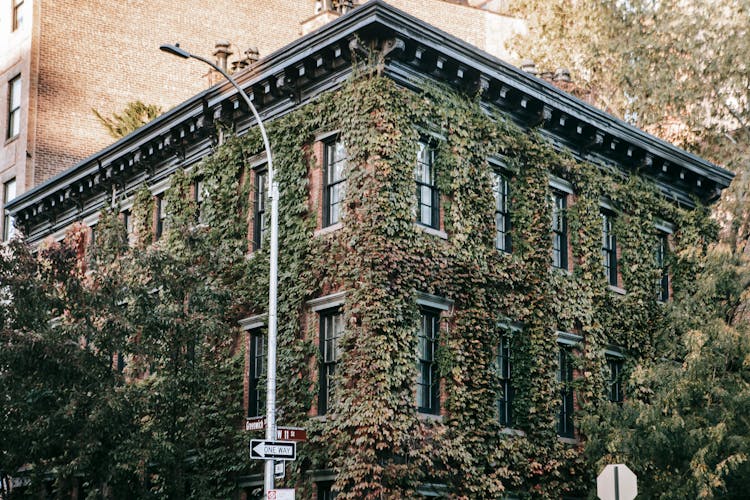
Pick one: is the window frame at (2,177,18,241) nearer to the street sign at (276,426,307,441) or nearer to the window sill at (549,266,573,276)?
the window sill at (549,266,573,276)

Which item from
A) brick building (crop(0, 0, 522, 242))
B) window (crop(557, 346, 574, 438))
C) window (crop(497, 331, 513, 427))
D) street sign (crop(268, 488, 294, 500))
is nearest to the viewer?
street sign (crop(268, 488, 294, 500))

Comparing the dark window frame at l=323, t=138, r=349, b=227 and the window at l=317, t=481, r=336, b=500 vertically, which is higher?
the dark window frame at l=323, t=138, r=349, b=227

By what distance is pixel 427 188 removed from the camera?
25250 millimetres

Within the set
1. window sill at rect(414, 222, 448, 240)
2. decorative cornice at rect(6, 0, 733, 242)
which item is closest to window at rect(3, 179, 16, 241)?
decorative cornice at rect(6, 0, 733, 242)

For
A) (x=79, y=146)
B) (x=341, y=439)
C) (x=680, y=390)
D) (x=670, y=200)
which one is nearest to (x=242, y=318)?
(x=341, y=439)

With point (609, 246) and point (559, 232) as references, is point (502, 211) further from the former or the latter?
point (609, 246)

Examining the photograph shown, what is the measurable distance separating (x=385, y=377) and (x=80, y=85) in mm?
24647

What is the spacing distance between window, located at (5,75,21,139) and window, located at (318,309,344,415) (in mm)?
22580

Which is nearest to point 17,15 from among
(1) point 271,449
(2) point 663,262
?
(2) point 663,262

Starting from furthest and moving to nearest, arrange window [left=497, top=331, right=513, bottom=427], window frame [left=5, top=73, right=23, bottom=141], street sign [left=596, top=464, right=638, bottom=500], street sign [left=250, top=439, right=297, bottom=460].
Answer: window frame [left=5, top=73, right=23, bottom=141], window [left=497, top=331, right=513, bottom=427], street sign [left=250, top=439, right=297, bottom=460], street sign [left=596, top=464, right=638, bottom=500]

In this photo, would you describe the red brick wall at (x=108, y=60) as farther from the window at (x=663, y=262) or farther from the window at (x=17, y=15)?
the window at (x=663, y=262)

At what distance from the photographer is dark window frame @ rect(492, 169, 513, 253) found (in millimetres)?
27094

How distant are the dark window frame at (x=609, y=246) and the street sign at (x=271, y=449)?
1292 cm

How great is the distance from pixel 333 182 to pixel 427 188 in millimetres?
2024
